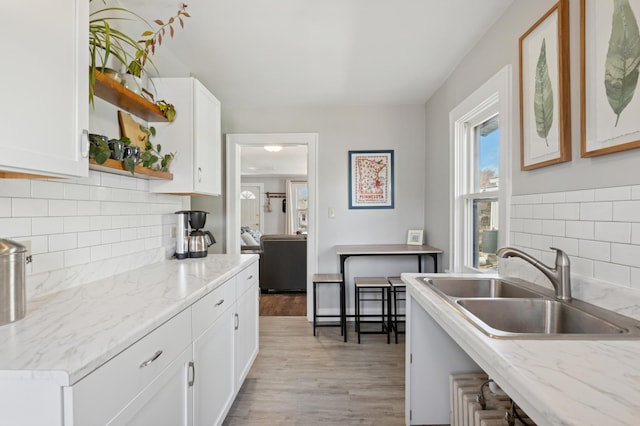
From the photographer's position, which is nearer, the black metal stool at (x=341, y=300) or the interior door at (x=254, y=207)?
the black metal stool at (x=341, y=300)

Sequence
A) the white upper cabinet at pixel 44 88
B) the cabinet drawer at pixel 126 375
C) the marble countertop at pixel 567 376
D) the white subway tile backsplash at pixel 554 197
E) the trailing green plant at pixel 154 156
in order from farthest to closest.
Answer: the trailing green plant at pixel 154 156, the white subway tile backsplash at pixel 554 197, the white upper cabinet at pixel 44 88, the cabinet drawer at pixel 126 375, the marble countertop at pixel 567 376

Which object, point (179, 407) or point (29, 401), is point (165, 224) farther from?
point (29, 401)

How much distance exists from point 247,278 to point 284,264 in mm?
2619

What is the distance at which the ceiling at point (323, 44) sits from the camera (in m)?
1.82

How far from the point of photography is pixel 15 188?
116 centimetres

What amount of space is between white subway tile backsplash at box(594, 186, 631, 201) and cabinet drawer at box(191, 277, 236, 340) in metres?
1.67

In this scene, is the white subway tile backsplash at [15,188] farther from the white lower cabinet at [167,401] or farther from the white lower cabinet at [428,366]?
the white lower cabinet at [428,366]

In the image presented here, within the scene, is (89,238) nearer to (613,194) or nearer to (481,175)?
(613,194)

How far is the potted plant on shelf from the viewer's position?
1.31 metres

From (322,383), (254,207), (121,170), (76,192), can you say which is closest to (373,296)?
(322,383)

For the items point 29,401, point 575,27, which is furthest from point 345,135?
point 29,401

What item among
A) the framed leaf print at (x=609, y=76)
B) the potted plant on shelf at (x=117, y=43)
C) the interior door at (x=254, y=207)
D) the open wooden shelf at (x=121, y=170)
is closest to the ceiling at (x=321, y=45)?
the potted plant on shelf at (x=117, y=43)

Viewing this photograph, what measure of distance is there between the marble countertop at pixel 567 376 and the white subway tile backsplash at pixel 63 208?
5.45 feet

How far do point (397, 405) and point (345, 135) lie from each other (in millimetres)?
2583
